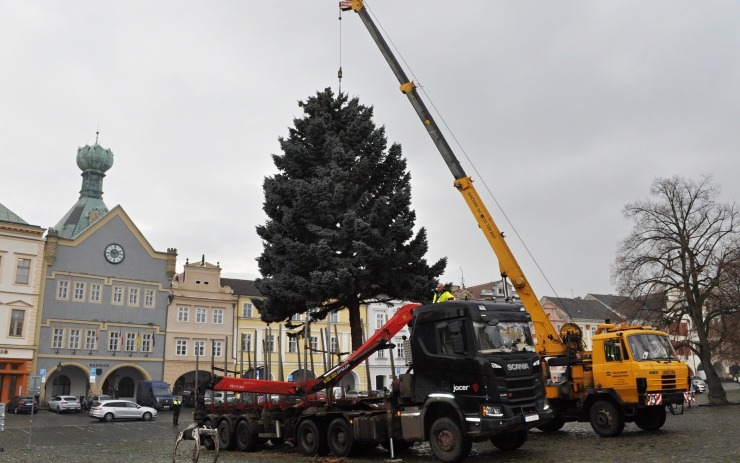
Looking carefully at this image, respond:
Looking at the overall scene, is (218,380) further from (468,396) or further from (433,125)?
(433,125)

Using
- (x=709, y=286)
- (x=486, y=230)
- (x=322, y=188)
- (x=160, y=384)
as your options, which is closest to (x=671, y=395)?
(x=486, y=230)

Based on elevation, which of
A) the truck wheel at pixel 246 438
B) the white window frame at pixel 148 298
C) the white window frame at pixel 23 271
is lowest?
the truck wheel at pixel 246 438

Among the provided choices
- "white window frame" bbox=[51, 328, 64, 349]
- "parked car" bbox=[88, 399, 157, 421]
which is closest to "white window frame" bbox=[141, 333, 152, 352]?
"white window frame" bbox=[51, 328, 64, 349]

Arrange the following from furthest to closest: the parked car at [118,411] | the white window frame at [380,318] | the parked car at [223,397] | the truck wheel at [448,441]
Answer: the white window frame at [380,318]
the parked car at [118,411]
the parked car at [223,397]
the truck wheel at [448,441]

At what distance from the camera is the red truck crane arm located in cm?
1555

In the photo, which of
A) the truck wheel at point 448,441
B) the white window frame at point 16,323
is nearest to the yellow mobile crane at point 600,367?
the truck wheel at point 448,441

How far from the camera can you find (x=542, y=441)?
56.7ft

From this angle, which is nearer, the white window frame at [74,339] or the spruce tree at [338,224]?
the spruce tree at [338,224]

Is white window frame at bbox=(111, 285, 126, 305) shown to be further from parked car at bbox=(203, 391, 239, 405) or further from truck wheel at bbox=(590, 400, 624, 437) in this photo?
truck wheel at bbox=(590, 400, 624, 437)

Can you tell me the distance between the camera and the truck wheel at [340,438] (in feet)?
48.8

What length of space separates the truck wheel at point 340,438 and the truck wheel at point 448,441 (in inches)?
87.2

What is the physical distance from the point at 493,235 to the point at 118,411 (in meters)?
26.7

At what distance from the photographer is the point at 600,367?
1850 cm

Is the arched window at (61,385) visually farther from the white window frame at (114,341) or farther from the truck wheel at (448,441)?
the truck wheel at (448,441)
